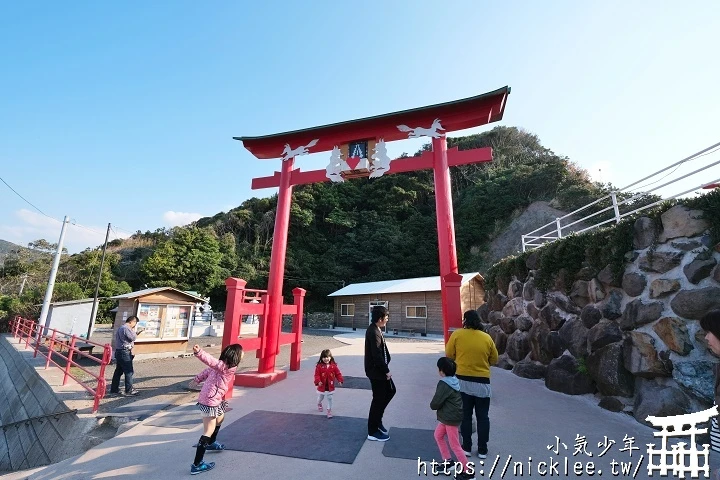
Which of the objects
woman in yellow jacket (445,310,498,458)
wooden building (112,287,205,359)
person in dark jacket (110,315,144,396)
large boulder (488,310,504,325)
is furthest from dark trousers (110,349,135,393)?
large boulder (488,310,504,325)

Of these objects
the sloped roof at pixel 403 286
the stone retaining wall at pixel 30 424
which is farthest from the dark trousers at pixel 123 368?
the sloped roof at pixel 403 286

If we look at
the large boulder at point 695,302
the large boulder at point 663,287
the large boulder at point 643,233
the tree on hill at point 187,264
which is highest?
the tree on hill at point 187,264

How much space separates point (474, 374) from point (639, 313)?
2.98m

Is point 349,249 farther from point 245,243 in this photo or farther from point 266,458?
point 266,458

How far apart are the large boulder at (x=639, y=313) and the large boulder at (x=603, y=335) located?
16cm

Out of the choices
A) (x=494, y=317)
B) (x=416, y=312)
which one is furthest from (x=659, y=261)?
(x=416, y=312)

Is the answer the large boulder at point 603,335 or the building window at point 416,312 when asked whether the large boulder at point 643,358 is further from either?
the building window at point 416,312

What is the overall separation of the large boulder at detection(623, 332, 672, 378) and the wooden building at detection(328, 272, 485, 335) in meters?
15.4

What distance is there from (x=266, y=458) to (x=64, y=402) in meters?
4.93

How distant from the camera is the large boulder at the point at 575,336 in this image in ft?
18.5

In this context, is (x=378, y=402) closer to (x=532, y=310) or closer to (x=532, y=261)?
(x=532, y=310)

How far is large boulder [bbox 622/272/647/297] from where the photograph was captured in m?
4.87

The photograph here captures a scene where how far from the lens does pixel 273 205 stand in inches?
1490

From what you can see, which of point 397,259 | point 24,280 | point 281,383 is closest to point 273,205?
point 397,259
